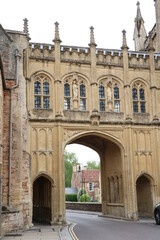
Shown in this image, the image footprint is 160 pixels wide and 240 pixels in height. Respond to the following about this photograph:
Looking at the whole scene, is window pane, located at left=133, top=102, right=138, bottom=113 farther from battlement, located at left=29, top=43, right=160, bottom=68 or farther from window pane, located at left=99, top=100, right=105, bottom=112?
battlement, located at left=29, top=43, right=160, bottom=68

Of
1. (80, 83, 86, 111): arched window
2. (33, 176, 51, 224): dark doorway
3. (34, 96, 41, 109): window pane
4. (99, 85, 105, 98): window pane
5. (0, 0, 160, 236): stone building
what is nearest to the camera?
(0, 0, 160, 236): stone building

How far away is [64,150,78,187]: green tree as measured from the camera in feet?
274

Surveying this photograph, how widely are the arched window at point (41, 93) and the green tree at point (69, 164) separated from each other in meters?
59.6

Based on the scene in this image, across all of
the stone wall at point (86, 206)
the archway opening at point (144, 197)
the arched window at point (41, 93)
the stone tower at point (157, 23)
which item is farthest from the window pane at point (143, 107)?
the stone wall at point (86, 206)

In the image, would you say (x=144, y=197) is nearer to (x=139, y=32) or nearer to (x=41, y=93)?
(x=41, y=93)

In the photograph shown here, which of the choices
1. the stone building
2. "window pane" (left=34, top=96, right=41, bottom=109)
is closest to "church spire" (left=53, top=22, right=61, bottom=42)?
the stone building

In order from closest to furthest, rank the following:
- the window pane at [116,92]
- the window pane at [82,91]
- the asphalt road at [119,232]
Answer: the asphalt road at [119,232]
the window pane at [82,91]
the window pane at [116,92]

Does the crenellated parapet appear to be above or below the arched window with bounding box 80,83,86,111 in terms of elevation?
above

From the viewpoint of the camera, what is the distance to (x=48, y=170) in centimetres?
2355

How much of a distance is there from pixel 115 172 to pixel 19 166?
12643mm

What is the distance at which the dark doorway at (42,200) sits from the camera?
24672mm

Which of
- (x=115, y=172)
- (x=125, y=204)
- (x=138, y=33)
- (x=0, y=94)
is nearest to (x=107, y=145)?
(x=115, y=172)

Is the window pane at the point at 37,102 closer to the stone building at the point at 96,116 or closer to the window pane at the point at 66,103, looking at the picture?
the stone building at the point at 96,116

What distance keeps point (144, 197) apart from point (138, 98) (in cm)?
768
